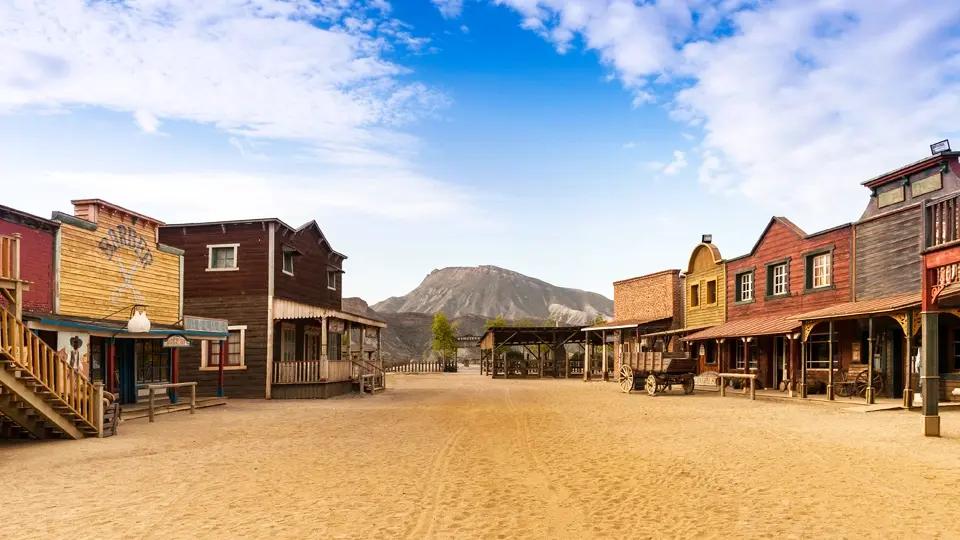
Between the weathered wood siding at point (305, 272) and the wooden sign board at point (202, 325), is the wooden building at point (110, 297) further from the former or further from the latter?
the weathered wood siding at point (305, 272)

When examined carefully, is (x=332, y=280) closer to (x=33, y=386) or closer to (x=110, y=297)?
(x=110, y=297)

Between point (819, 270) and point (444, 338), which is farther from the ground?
point (819, 270)

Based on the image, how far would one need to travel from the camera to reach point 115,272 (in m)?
18.0

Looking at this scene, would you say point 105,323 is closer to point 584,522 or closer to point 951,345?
point 584,522

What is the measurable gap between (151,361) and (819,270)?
21.8m

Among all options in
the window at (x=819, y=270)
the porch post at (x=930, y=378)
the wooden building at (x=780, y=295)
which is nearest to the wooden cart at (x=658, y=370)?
the wooden building at (x=780, y=295)

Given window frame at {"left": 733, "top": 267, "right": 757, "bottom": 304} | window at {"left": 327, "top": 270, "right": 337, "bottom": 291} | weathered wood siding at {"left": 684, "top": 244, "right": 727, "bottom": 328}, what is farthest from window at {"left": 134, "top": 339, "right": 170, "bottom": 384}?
weathered wood siding at {"left": 684, "top": 244, "right": 727, "bottom": 328}

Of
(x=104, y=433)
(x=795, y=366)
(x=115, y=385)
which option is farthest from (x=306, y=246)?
(x=795, y=366)

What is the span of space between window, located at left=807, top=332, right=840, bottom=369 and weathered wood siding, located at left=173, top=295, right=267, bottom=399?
732 inches

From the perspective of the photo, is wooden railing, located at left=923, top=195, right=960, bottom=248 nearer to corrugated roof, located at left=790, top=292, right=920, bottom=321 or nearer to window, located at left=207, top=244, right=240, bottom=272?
corrugated roof, located at left=790, top=292, right=920, bottom=321

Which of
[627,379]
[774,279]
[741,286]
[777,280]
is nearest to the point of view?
[627,379]

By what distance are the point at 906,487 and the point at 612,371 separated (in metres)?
33.0

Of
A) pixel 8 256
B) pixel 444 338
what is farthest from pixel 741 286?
pixel 444 338

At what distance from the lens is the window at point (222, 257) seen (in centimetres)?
2339
